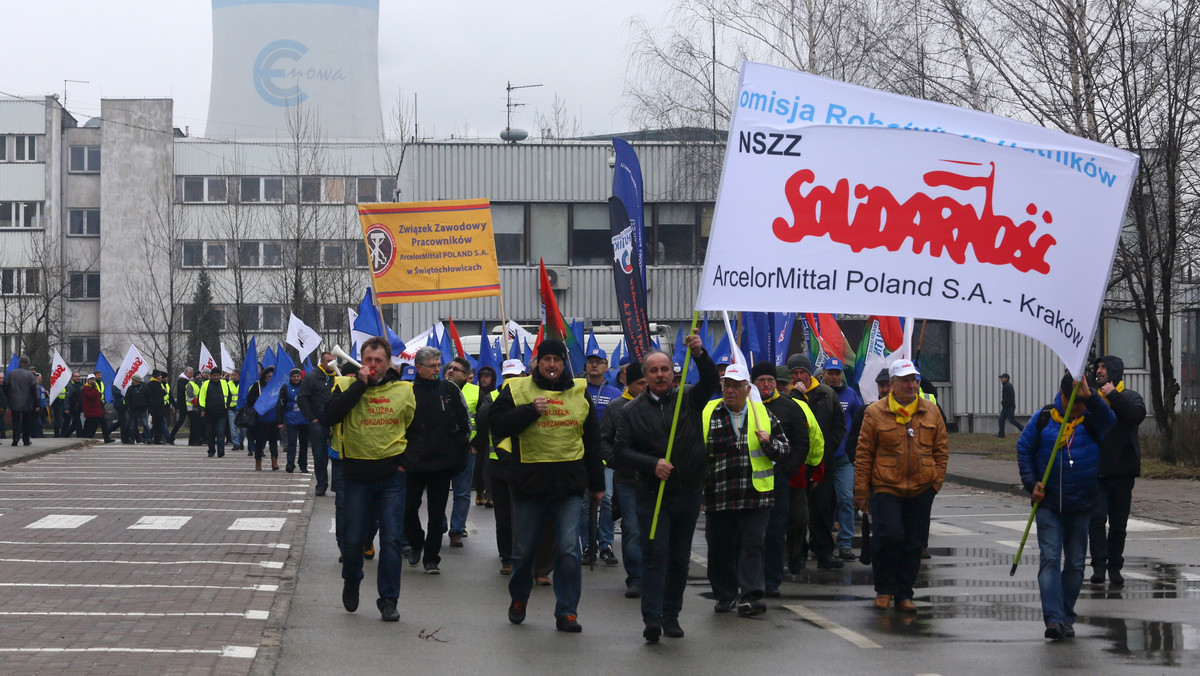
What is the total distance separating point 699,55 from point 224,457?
621 inches

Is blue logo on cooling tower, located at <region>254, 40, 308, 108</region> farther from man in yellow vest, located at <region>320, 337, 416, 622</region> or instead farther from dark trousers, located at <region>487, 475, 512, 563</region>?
man in yellow vest, located at <region>320, 337, 416, 622</region>

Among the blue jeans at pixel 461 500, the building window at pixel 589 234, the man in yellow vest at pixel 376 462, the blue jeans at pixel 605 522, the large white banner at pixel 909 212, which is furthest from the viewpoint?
the building window at pixel 589 234

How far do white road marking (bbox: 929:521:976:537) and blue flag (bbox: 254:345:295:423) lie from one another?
11.7m

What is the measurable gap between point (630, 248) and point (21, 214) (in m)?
63.4

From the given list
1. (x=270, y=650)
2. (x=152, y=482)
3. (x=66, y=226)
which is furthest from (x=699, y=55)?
(x=66, y=226)

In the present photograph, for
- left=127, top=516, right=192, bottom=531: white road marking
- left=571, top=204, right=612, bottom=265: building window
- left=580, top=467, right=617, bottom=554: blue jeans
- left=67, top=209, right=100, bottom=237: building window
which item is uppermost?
left=67, top=209, right=100, bottom=237: building window

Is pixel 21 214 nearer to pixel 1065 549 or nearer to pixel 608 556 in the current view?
pixel 608 556

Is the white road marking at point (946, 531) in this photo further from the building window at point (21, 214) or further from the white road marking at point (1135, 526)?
the building window at point (21, 214)

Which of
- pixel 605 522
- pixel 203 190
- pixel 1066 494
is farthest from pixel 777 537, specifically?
pixel 203 190

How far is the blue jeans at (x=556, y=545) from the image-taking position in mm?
9016

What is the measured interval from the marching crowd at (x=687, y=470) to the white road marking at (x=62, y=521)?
5339 millimetres

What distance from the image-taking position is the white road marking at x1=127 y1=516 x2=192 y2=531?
15398 mm

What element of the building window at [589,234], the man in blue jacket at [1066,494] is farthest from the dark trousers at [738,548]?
the building window at [589,234]

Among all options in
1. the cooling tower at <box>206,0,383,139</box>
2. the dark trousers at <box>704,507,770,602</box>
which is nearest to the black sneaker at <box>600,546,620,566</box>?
the dark trousers at <box>704,507,770,602</box>
